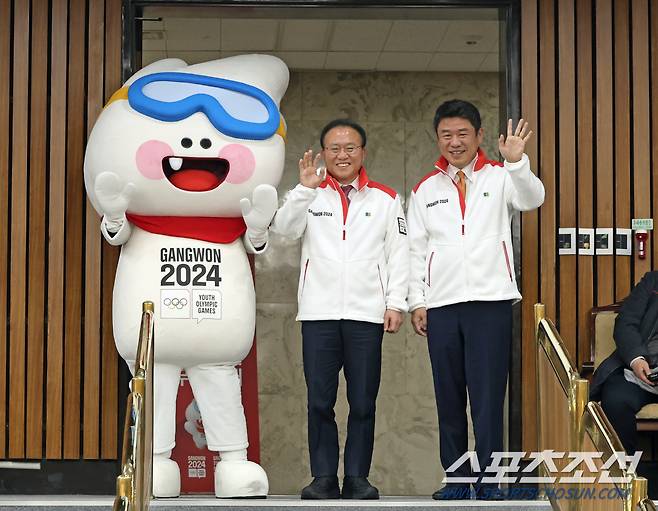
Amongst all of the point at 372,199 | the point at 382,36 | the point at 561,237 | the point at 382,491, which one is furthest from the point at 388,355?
the point at 372,199

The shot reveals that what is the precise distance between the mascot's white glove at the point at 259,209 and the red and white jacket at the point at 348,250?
0.05 meters

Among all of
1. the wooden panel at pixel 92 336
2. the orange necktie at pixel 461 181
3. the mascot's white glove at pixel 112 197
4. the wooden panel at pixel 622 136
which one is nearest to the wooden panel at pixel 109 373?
the wooden panel at pixel 92 336

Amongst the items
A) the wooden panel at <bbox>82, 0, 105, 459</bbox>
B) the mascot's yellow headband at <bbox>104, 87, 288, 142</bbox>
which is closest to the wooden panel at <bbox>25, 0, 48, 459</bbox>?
the wooden panel at <bbox>82, 0, 105, 459</bbox>

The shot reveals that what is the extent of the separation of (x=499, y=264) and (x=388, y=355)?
3.70 metres

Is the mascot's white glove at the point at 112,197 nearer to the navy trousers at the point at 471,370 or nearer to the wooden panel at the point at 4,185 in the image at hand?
the wooden panel at the point at 4,185

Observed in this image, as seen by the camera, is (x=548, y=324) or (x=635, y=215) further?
(x=635, y=215)

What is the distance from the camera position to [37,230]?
6.21 metres

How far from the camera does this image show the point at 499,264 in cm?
552

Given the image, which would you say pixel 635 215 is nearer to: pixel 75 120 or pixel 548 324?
pixel 548 324

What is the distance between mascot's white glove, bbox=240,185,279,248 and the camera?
217 inches

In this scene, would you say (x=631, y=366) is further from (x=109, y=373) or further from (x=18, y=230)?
(x=18, y=230)

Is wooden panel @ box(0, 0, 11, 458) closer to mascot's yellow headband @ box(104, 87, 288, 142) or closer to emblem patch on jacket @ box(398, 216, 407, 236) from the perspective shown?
mascot's yellow headband @ box(104, 87, 288, 142)

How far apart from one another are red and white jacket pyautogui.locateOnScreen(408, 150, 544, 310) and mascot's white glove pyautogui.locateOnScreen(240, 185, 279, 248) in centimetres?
69

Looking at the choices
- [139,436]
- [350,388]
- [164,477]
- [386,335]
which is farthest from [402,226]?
[386,335]
